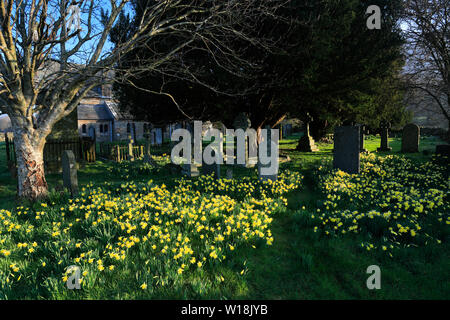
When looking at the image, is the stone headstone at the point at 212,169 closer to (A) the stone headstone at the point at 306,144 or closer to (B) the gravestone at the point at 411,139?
(A) the stone headstone at the point at 306,144

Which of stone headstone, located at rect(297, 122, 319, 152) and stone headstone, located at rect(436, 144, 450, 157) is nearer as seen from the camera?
stone headstone, located at rect(436, 144, 450, 157)

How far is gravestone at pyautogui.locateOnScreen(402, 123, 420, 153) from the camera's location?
614 inches

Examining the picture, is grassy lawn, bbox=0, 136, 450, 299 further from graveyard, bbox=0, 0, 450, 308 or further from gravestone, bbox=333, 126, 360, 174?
gravestone, bbox=333, 126, 360, 174

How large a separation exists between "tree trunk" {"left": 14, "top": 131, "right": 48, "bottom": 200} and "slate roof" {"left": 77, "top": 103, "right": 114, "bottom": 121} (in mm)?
28634

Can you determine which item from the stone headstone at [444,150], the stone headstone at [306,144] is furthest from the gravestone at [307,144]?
the stone headstone at [444,150]

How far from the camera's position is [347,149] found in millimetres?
9539

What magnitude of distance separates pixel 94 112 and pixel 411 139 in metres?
33.9

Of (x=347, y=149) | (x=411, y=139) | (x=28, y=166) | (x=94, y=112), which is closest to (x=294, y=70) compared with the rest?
(x=347, y=149)

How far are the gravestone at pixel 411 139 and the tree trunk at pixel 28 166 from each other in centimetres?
1822

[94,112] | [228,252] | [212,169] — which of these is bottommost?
[228,252]

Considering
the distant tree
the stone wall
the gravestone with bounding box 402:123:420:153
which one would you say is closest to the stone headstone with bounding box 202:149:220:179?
the distant tree

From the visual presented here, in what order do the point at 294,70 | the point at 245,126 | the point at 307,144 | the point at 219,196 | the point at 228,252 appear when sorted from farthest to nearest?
the point at 307,144 < the point at 245,126 < the point at 294,70 < the point at 219,196 < the point at 228,252

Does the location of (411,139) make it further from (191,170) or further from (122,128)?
(122,128)

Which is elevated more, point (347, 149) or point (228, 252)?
point (347, 149)
